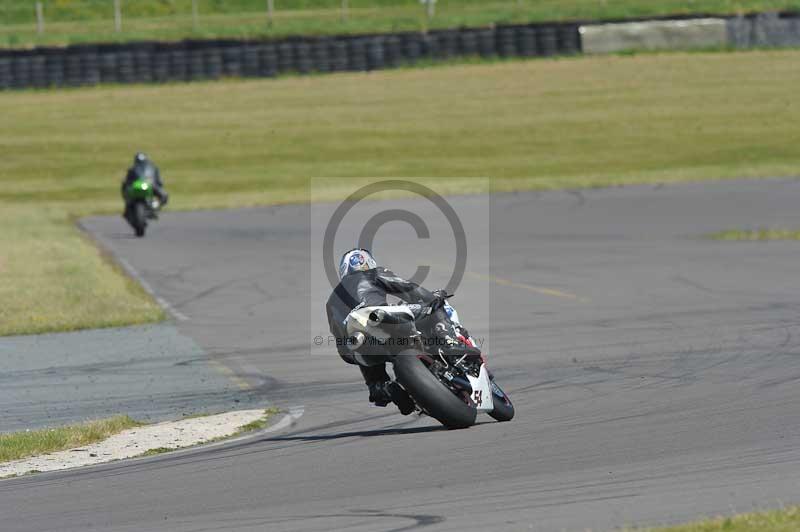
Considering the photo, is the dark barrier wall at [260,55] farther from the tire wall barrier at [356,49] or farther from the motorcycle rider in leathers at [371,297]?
the motorcycle rider in leathers at [371,297]

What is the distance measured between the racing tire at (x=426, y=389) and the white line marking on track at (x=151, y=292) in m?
8.55

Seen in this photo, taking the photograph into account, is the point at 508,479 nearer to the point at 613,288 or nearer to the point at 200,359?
the point at 200,359

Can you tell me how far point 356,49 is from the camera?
Answer: 4606cm

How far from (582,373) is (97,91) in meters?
36.6

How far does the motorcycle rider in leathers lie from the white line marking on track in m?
7.73

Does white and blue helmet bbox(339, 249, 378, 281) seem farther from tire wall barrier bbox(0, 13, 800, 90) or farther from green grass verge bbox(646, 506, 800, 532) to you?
tire wall barrier bbox(0, 13, 800, 90)

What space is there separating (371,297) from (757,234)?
1630 centimetres

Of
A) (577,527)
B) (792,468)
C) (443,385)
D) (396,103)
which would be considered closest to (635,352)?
(443,385)

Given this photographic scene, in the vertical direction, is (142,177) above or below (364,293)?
below

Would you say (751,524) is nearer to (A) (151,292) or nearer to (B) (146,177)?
(A) (151,292)

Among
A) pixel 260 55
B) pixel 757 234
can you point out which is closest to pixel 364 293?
pixel 757 234

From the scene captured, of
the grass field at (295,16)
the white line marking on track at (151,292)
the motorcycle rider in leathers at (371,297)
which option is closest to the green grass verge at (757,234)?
the white line marking on track at (151,292)

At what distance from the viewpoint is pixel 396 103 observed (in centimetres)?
4588

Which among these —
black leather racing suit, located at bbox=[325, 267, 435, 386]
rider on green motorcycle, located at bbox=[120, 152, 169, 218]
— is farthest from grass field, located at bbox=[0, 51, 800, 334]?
black leather racing suit, located at bbox=[325, 267, 435, 386]
